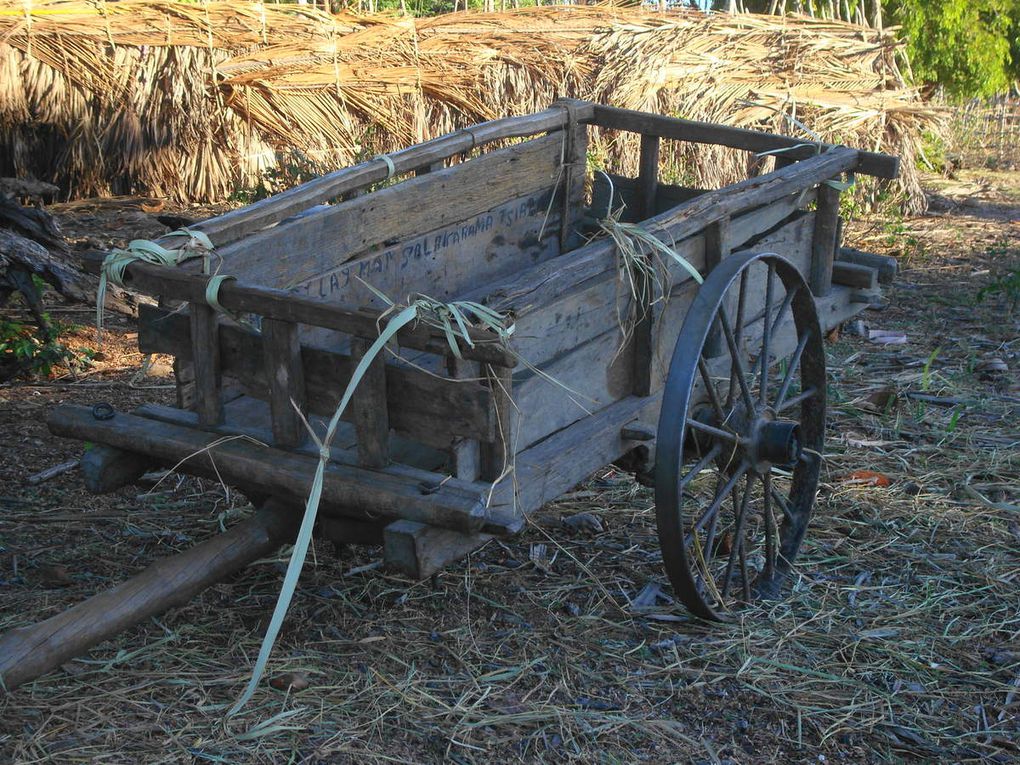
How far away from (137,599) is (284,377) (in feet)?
2.15

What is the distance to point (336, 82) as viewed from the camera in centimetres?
819

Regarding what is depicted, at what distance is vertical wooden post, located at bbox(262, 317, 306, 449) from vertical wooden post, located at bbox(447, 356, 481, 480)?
0.41 meters

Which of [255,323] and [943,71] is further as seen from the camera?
[943,71]

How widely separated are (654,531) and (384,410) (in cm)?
180

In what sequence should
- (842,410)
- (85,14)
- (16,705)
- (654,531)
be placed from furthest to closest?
(85,14)
(842,410)
(654,531)
(16,705)

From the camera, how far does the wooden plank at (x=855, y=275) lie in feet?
13.8

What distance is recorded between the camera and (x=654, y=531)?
419cm

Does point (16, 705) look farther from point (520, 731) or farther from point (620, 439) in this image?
point (620, 439)

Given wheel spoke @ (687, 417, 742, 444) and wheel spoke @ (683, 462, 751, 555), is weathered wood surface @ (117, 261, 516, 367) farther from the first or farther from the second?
wheel spoke @ (683, 462, 751, 555)

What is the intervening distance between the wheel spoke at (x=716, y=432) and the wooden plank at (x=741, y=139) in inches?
52.6

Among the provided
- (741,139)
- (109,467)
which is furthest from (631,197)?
(109,467)

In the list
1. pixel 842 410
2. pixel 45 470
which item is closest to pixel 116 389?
pixel 45 470

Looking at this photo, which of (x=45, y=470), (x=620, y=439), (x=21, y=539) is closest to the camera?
(x=620, y=439)

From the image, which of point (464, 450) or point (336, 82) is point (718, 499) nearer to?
point (464, 450)
